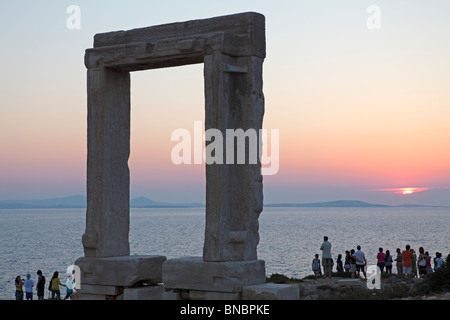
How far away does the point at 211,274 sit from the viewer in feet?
36.4

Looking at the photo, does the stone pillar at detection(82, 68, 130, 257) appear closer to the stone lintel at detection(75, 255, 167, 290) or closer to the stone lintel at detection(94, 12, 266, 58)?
the stone lintel at detection(75, 255, 167, 290)

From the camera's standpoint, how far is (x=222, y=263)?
11031 mm

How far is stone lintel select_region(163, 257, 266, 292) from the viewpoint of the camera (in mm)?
10977

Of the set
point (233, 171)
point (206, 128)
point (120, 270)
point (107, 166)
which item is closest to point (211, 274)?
point (233, 171)

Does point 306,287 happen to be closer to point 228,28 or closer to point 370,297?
point 370,297

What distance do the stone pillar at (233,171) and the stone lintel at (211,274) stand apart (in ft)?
0.56

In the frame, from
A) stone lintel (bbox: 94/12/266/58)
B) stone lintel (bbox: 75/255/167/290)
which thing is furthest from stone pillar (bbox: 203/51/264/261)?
stone lintel (bbox: 75/255/167/290)

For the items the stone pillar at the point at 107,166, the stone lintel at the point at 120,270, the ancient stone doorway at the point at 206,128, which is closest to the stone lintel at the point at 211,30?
the ancient stone doorway at the point at 206,128

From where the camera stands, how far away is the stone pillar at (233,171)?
442 inches

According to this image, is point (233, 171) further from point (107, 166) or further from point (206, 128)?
point (107, 166)

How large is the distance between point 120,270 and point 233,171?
270cm

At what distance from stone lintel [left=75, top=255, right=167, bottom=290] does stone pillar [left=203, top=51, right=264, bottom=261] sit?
1.40 metres

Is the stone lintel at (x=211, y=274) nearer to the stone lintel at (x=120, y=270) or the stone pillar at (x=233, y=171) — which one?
the stone pillar at (x=233, y=171)
